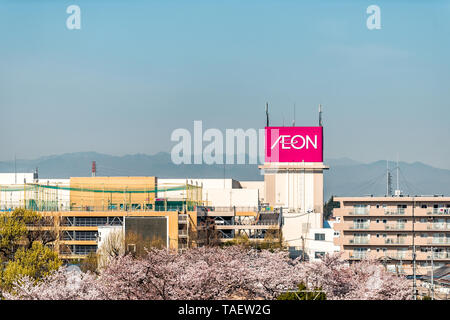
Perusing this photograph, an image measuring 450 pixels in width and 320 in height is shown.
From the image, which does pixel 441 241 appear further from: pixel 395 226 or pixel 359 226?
pixel 359 226

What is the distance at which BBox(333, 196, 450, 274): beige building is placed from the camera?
1841 inches

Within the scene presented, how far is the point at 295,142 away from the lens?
71.8m

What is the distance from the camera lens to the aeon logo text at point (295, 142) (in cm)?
7138

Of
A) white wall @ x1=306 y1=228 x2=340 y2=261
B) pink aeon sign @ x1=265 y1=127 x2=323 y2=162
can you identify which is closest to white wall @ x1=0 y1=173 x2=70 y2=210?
white wall @ x1=306 y1=228 x2=340 y2=261

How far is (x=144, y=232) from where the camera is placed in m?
47.8

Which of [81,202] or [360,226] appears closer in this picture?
[360,226]

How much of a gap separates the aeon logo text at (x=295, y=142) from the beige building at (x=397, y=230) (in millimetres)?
22784

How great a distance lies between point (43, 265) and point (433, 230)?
24607 millimetres

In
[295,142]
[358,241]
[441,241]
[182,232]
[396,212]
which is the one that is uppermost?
[295,142]

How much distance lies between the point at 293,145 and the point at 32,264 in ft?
134

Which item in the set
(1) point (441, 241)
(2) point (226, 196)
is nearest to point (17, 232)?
(1) point (441, 241)

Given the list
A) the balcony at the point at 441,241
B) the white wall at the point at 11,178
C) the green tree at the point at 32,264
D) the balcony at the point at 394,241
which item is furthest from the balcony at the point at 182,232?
the white wall at the point at 11,178
